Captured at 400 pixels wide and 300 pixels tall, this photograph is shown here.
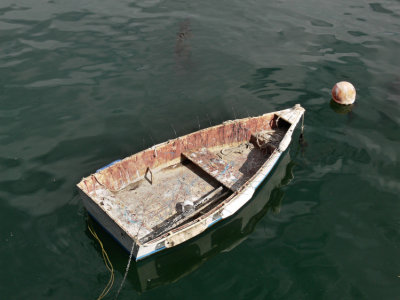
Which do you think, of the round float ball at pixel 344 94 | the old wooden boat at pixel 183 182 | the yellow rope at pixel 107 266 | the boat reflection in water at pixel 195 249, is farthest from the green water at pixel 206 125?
the old wooden boat at pixel 183 182

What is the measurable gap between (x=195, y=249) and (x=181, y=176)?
4.05 m

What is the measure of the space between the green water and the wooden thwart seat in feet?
5.17

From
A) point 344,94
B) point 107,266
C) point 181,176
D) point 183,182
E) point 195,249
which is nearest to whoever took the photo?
point 107,266

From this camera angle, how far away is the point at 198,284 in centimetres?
1423

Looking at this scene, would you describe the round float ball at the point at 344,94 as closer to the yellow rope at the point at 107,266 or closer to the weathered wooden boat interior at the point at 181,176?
the weathered wooden boat interior at the point at 181,176

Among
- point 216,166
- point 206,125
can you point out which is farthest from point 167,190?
point 206,125

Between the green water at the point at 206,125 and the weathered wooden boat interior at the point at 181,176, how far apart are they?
1.33 m

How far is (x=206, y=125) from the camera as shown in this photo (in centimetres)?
2200

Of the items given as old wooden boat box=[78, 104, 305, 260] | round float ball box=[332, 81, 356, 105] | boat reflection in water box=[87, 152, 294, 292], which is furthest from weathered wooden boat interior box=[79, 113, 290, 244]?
round float ball box=[332, 81, 356, 105]

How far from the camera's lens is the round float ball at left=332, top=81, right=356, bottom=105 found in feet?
78.3

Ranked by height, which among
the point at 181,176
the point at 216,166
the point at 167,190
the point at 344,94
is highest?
the point at 344,94

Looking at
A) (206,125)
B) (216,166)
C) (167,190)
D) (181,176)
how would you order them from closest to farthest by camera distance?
1. (167,190)
2. (181,176)
3. (216,166)
4. (206,125)

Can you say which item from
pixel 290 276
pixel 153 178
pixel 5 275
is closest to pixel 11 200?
pixel 5 275

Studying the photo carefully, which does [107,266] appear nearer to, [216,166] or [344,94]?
[216,166]
